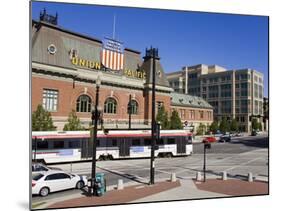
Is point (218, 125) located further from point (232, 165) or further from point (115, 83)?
point (115, 83)

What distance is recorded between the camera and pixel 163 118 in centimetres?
1672

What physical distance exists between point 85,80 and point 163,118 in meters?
4.23

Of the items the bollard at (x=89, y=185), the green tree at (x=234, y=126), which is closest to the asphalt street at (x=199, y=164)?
the bollard at (x=89, y=185)

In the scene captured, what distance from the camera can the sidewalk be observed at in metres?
14.1

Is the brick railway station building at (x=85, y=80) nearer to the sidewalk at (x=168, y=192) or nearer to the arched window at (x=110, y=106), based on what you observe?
the arched window at (x=110, y=106)

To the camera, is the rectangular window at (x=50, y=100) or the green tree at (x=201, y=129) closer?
the rectangular window at (x=50, y=100)

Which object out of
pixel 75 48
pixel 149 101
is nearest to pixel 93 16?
pixel 75 48

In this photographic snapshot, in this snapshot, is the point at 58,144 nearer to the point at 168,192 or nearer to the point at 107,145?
the point at 107,145

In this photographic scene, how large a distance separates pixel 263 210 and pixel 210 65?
7092mm

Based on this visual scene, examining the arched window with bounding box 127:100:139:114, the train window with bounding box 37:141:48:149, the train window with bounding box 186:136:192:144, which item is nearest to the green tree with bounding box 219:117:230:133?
the train window with bounding box 186:136:192:144

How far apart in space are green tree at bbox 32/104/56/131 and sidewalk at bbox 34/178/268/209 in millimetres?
2963

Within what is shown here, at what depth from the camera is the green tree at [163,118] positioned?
645 inches

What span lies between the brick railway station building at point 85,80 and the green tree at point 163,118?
0.79 feet

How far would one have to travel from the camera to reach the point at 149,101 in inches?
643
